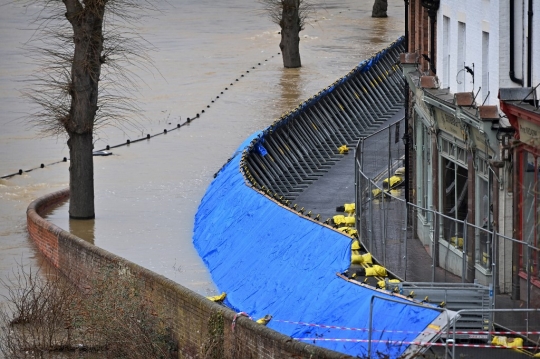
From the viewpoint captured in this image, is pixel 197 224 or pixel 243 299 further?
pixel 197 224

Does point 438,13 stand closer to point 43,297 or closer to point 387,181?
point 387,181

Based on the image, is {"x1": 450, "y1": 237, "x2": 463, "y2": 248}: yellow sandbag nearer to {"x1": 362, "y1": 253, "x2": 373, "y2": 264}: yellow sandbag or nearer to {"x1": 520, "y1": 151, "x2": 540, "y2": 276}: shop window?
{"x1": 520, "y1": 151, "x2": 540, "y2": 276}: shop window

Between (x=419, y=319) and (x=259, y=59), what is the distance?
52318 mm

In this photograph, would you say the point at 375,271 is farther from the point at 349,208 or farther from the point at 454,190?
the point at 349,208

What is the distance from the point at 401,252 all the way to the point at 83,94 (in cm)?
1146

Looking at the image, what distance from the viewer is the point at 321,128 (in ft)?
136

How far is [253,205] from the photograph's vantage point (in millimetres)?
27469

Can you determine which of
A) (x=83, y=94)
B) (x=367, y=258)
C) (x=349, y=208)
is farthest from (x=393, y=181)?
(x=367, y=258)

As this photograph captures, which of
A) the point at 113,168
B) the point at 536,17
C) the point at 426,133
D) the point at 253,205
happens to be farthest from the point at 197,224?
the point at 536,17

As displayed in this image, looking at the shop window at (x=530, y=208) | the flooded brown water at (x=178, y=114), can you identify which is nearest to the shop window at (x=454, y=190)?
the shop window at (x=530, y=208)

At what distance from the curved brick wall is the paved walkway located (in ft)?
6.54

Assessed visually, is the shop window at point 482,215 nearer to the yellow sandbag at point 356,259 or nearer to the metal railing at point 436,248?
the metal railing at point 436,248

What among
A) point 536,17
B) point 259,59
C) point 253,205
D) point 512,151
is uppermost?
point 536,17

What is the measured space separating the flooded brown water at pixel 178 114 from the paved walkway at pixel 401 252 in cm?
330
